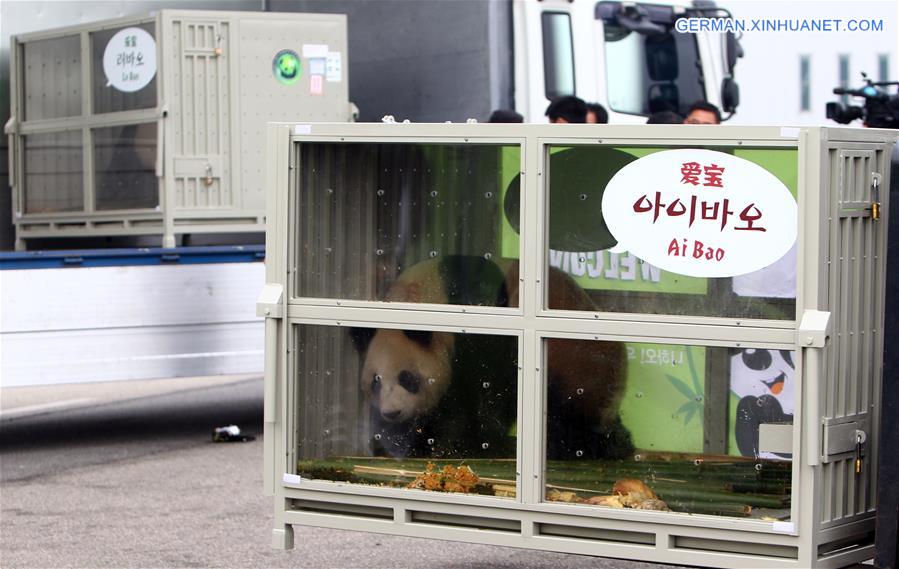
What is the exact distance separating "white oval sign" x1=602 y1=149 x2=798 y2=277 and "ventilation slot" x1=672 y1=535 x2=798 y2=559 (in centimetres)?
85

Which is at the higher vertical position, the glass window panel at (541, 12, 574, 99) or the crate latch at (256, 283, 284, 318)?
the glass window panel at (541, 12, 574, 99)

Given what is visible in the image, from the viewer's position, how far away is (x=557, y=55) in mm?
9883

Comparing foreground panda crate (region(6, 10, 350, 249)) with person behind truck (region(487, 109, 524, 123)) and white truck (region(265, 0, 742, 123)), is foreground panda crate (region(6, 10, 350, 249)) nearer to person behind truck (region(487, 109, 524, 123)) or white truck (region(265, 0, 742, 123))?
white truck (region(265, 0, 742, 123))

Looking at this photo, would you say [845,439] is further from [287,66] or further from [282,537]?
[287,66]

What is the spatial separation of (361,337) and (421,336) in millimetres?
247

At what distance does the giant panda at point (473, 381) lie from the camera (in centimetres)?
480

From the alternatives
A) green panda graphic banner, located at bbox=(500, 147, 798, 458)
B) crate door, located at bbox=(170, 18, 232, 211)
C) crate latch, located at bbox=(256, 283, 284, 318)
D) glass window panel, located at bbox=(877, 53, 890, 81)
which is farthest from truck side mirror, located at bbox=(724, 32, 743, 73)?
crate latch, located at bbox=(256, 283, 284, 318)

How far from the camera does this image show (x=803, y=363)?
4.37 m

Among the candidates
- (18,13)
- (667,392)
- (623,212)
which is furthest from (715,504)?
(18,13)

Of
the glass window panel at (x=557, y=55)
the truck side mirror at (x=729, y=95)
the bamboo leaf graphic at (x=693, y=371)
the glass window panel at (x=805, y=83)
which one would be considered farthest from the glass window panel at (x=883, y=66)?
the bamboo leaf graphic at (x=693, y=371)

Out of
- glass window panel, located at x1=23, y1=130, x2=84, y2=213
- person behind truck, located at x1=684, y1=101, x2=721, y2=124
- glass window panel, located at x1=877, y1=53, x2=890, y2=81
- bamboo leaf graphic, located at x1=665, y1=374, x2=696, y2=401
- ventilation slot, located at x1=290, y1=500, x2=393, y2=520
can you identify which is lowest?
ventilation slot, located at x1=290, y1=500, x2=393, y2=520

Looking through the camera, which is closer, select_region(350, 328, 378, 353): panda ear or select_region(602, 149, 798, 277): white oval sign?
select_region(602, 149, 798, 277): white oval sign

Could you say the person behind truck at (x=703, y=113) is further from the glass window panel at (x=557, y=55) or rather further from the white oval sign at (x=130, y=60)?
the white oval sign at (x=130, y=60)

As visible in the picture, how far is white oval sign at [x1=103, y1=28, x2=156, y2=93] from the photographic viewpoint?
946 centimetres
